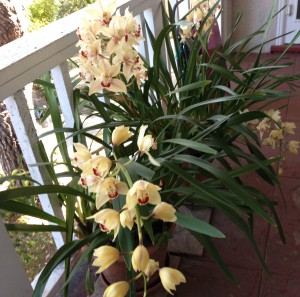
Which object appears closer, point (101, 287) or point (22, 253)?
point (101, 287)

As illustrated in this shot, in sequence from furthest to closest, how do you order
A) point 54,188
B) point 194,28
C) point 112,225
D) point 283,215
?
point 194,28 < point 283,215 < point 54,188 < point 112,225

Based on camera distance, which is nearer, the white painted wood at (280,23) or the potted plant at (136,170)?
the potted plant at (136,170)

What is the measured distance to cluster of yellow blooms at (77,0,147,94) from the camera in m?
0.85

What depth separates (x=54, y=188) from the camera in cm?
85

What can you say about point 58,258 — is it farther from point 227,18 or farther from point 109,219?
point 227,18

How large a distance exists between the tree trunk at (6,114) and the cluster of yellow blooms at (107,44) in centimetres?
144

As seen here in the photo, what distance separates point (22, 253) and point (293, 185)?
151 cm

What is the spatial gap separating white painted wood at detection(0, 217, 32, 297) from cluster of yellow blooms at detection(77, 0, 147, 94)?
0.44m

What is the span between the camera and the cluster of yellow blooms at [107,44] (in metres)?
0.85

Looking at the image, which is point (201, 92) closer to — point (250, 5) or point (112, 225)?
point (112, 225)

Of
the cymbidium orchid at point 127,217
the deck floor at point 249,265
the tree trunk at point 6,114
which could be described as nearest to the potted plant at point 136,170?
the cymbidium orchid at point 127,217

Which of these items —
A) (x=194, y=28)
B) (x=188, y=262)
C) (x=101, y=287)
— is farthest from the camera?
(x=194, y=28)

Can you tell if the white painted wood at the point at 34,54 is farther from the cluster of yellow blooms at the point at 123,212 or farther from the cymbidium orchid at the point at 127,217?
the cymbidium orchid at the point at 127,217

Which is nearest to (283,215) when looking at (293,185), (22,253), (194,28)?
(293,185)
